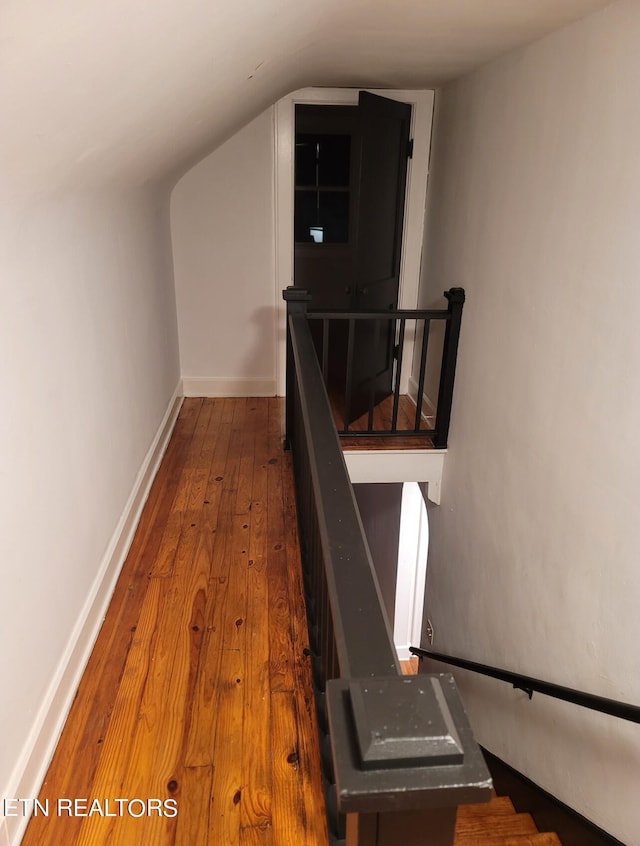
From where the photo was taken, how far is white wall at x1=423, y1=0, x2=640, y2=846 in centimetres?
187

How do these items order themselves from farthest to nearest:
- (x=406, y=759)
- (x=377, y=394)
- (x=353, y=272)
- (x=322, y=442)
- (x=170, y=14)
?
(x=377, y=394) → (x=353, y=272) → (x=322, y=442) → (x=170, y=14) → (x=406, y=759)

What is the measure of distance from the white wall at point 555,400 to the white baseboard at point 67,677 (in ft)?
5.41

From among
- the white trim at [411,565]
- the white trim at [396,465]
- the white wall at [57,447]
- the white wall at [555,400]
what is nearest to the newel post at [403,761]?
the white wall at [57,447]

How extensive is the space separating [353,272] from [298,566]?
209 centimetres

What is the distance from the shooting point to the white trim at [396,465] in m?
3.67

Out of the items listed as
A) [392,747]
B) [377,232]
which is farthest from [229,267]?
[392,747]

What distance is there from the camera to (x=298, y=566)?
2.50 m

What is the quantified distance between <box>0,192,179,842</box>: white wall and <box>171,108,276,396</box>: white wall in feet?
4.27

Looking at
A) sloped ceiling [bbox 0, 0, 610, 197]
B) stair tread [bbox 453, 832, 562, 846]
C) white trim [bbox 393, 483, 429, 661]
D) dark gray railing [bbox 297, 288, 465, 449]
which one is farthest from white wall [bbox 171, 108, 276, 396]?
stair tread [bbox 453, 832, 562, 846]

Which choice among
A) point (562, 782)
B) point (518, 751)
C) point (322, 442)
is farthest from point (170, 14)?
point (518, 751)

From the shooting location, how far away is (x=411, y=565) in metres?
5.55

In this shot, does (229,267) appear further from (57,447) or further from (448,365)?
(57,447)

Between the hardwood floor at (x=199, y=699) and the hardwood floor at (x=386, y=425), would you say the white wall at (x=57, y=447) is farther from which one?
the hardwood floor at (x=386, y=425)

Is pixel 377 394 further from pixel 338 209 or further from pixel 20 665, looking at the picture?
pixel 20 665
